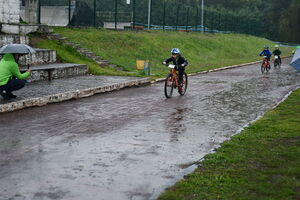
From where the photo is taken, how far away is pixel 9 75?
12.2 m

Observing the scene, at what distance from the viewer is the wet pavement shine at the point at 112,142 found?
19.5 feet

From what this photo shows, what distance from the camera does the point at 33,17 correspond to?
3061cm

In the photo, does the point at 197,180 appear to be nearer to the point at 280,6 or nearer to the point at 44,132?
the point at 44,132

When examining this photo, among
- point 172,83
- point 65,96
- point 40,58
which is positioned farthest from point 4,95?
point 40,58

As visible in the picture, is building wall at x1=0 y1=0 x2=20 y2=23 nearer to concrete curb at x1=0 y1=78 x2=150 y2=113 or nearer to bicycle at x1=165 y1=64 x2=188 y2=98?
concrete curb at x1=0 y1=78 x2=150 y2=113

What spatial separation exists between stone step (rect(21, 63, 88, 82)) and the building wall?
14.0 feet

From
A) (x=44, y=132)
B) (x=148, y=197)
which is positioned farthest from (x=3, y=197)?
(x=44, y=132)

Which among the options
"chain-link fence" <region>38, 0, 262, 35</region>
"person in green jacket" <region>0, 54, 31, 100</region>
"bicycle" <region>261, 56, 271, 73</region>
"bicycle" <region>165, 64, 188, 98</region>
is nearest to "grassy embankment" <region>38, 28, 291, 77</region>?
"chain-link fence" <region>38, 0, 262, 35</region>

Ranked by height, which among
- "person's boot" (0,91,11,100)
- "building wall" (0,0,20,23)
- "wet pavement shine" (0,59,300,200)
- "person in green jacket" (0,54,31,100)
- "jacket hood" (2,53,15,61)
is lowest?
"wet pavement shine" (0,59,300,200)

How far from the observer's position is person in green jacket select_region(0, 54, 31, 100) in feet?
39.7

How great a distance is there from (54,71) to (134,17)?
18101 millimetres

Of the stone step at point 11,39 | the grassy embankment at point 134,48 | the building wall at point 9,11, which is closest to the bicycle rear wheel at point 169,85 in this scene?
the grassy embankment at point 134,48

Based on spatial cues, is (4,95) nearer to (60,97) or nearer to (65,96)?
(60,97)

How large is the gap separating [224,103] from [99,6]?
75.7 feet
